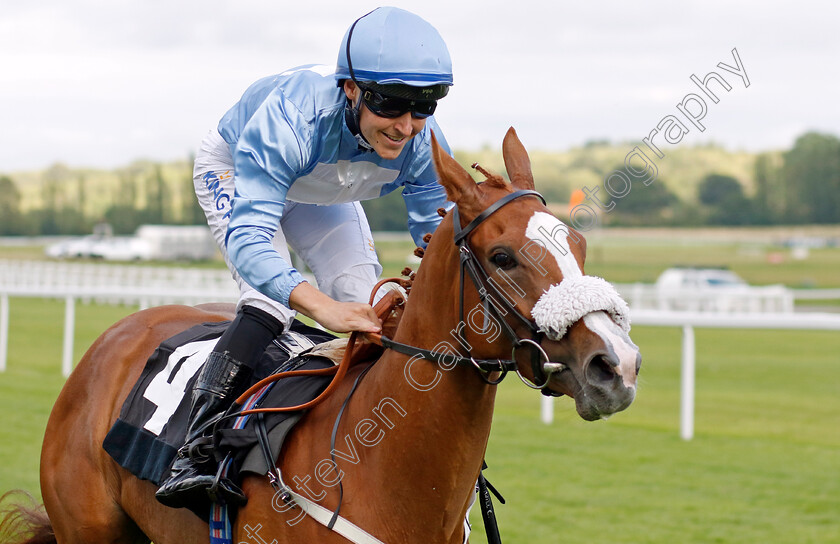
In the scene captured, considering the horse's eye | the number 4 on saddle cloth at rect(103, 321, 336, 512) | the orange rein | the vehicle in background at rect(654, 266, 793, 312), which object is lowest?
the vehicle in background at rect(654, 266, 793, 312)

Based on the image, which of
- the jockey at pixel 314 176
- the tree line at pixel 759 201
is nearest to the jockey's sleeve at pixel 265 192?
the jockey at pixel 314 176

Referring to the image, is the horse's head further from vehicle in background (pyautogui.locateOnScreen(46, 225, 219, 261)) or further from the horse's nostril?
vehicle in background (pyautogui.locateOnScreen(46, 225, 219, 261))

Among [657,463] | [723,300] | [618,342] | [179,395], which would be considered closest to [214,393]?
[179,395]

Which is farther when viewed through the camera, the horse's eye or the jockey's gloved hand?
the jockey's gloved hand

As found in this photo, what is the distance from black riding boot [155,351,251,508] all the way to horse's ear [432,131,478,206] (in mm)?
930

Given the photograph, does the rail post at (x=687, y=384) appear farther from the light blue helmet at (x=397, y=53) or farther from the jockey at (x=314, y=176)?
the light blue helmet at (x=397, y=53)

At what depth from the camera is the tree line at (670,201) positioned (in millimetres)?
50750

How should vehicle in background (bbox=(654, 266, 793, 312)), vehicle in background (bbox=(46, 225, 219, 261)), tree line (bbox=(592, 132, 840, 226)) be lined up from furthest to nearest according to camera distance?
tree line (bbox=(592, 132, 840, 226)), vehicle in background (bbox=(46, 225, 219, 261)), vehicle in background (bbox=(654, 266, 793, 312))

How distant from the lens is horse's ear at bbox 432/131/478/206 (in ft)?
7.30

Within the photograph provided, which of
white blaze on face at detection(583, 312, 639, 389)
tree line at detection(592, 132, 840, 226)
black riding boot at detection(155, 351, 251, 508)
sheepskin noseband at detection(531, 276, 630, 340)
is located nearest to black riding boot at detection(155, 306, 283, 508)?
black riding boot at detection(155, 351, 251, 508)

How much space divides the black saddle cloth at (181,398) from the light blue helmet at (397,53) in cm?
87

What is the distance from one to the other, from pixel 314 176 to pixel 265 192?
12.9 inches

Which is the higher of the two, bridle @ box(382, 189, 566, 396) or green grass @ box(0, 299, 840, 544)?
bridle @ box(382, 189, 566, 396)

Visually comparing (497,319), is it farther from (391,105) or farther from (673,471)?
(673,471)
